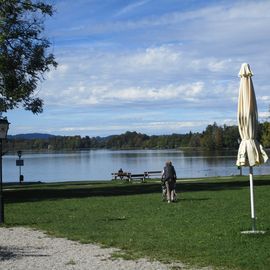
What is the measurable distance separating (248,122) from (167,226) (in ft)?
11.0

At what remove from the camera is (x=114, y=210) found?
18031 mm

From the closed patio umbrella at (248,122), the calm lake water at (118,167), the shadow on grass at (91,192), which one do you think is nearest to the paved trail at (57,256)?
the closed patio umbrella at (248,122)

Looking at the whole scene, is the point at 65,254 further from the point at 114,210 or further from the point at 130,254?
the point at 114,210

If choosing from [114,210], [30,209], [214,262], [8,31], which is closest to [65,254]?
[214,262]

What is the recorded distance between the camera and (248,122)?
11828mm

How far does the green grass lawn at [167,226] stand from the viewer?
9609 mm

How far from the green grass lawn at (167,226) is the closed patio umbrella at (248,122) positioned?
4.99 ft

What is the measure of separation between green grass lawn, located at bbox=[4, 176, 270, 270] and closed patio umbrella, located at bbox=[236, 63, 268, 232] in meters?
1.52

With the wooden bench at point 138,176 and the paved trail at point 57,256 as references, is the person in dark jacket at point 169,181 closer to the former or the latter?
the paved trail at point 57,256

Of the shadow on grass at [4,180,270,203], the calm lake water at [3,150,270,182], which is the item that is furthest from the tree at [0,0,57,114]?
the calm lake water at [3,150,270,182]

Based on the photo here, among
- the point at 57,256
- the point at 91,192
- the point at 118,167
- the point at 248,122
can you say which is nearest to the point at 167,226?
the point at 248,122

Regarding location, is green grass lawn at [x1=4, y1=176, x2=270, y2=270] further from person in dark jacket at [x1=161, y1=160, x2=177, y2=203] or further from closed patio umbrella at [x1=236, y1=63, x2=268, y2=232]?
closed patio umbrella at [x1=236, y1=63, x2=268, y2=232]

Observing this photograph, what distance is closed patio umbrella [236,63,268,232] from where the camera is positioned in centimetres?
1178

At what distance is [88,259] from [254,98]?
5034 millimetres
